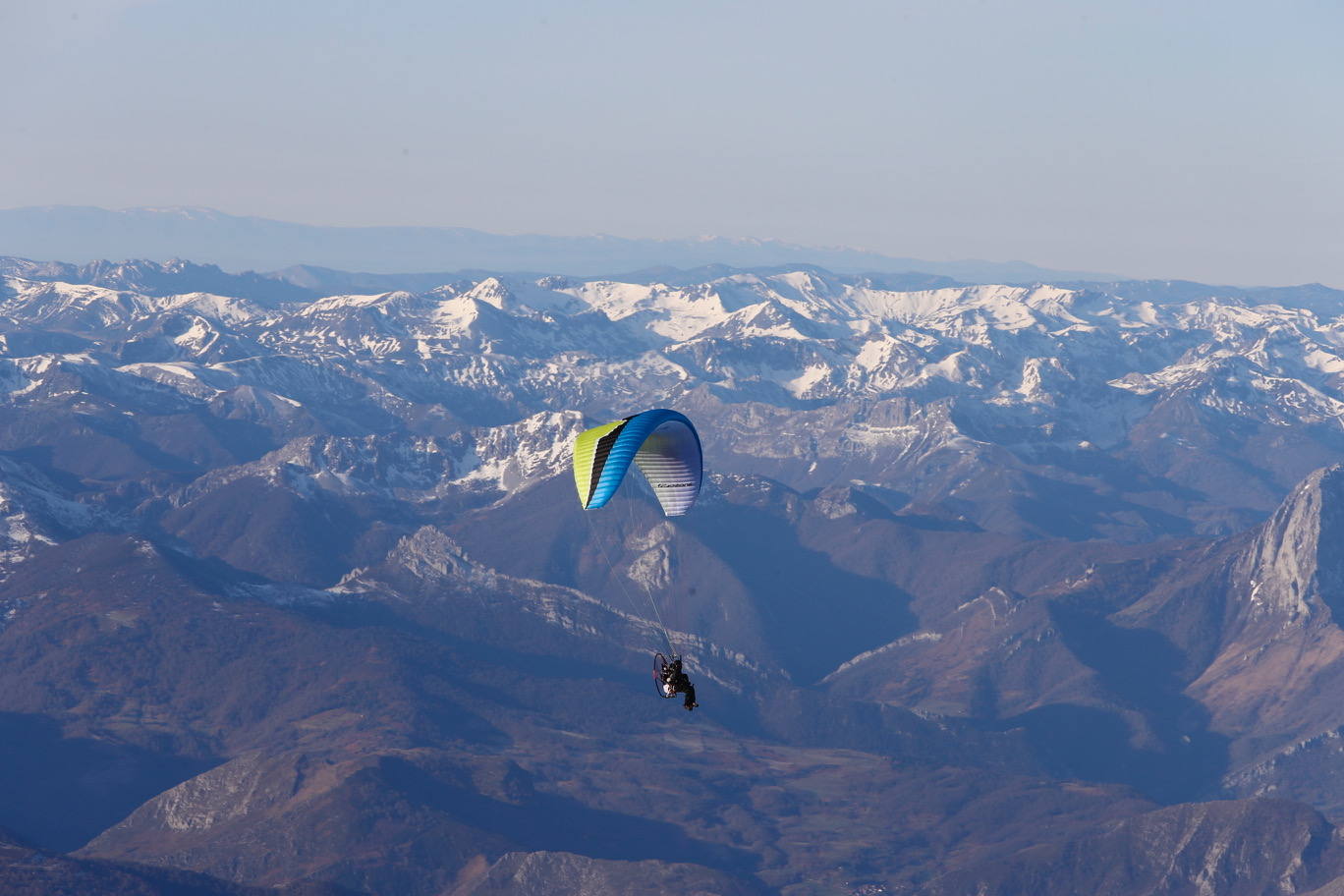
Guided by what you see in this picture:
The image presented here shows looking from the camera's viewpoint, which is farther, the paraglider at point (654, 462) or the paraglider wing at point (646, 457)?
the paraglider wing at point (646, 457)

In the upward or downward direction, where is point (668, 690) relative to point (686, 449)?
downward

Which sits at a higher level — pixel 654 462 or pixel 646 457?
pixel 646 457

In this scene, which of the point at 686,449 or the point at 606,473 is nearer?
the point at 606,473

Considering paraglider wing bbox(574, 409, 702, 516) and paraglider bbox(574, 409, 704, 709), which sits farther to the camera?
paraglider wing bbox(574, 409, 702, 516)

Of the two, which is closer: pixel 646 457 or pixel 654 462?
pixel 654 462
